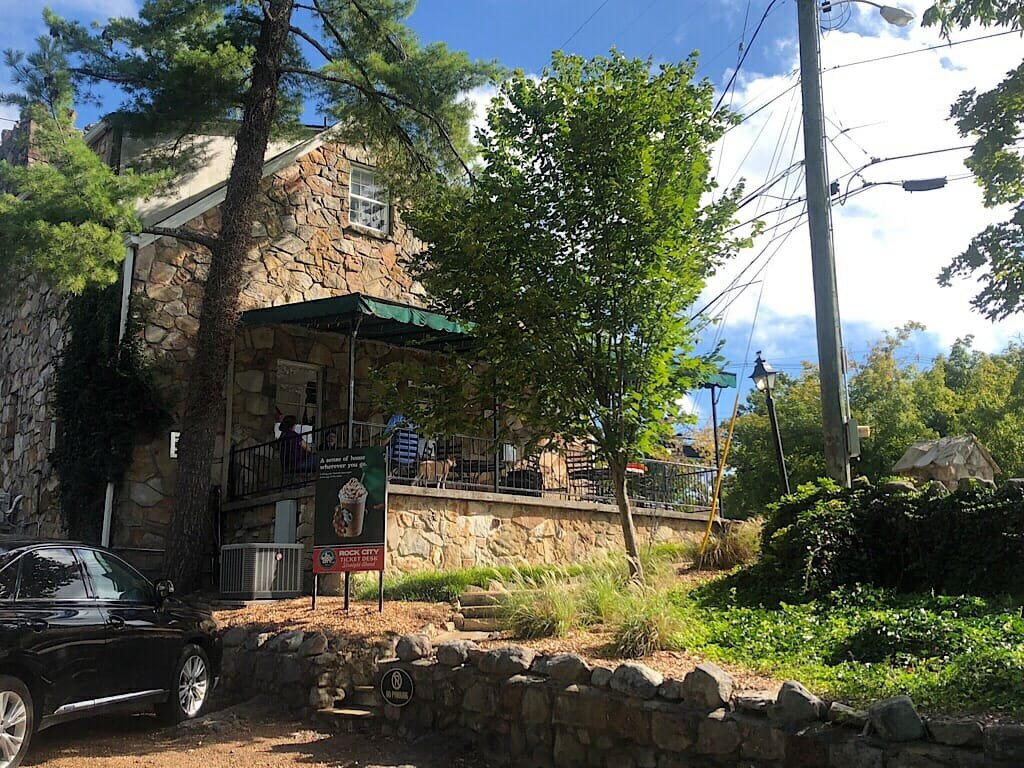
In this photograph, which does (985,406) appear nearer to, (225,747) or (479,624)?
(479,624)

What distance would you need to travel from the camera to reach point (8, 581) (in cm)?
603

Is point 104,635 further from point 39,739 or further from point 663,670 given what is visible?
point 663,670

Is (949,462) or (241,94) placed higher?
(241,94)

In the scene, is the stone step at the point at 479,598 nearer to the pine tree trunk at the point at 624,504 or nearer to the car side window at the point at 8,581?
the pine tree trunk at the point at 624,504

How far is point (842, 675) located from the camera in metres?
5.69

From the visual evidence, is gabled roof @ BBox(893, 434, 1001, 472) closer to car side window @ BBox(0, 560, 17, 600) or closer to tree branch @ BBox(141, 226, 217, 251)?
tree branch @ BBox(141, 226, 217, 251)

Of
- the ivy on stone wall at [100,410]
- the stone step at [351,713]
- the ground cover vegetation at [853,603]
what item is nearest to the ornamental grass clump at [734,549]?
the ground cover vegetation at [853,603]

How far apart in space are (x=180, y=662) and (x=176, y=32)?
31.5 ft

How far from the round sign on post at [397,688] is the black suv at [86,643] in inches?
64.8

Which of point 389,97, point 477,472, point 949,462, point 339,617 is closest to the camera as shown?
point 339,617

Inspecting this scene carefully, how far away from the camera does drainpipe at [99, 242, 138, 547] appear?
12.7 m

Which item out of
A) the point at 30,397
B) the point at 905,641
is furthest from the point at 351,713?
the point at 30,397

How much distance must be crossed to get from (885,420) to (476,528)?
1470 cm

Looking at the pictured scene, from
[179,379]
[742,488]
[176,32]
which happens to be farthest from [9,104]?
[742,488]
